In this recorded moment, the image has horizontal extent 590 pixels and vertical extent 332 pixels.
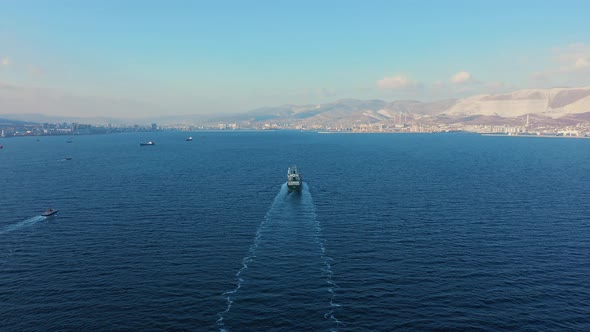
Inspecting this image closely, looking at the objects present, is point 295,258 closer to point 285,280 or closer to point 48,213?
point 285,280

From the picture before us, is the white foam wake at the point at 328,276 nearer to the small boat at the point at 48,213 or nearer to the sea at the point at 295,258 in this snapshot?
the sea at the point at 295,258

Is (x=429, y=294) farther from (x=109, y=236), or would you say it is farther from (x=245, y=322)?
(x=109, y=236)

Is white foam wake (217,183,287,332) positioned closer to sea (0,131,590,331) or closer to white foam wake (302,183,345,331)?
sea (0,131,590,331)

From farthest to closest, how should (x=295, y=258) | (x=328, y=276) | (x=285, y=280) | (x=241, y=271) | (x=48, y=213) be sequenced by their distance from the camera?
(x=48, y=213), (x=295, y=258), (x=241, y=271), (x=328, y=276), (x=285, y=280)

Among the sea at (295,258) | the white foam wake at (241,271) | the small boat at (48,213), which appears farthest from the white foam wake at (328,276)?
the small boat at (48,213)

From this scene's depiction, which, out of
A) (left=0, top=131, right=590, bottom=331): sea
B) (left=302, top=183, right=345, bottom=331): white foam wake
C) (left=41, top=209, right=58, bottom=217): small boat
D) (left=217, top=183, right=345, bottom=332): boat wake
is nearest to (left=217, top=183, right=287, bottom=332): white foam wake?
(left=217, top=183, right=345, bottom=332): boat wake

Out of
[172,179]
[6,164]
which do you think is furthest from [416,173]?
[6,164]

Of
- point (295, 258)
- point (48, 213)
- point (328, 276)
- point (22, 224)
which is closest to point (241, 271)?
point (295, 258)

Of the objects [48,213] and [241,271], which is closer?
[241,271]
